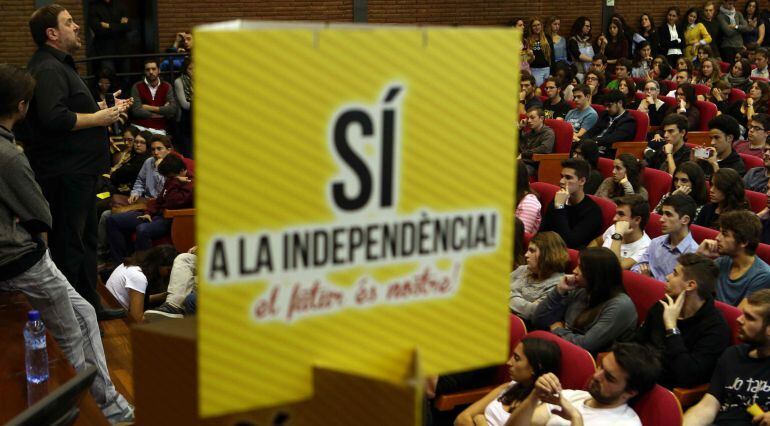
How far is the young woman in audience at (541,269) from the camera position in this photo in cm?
495

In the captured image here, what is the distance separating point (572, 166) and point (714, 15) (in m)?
11.2

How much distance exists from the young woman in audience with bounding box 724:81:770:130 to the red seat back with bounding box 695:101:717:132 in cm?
26

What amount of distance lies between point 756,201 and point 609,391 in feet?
9.90

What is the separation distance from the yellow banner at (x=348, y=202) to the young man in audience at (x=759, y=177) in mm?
5534

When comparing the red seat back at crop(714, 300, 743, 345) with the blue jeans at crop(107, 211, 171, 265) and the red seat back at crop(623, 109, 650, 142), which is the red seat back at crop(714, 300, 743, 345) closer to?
the blue jeans at crop(107, 211, 171, 265)

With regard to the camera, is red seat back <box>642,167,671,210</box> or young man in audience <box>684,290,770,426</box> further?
red seat back <box>642,167,671,210</box>

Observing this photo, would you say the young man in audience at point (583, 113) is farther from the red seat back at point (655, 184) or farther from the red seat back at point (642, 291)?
the red seat back at point (642, 291)

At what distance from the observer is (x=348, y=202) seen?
4.96 ft

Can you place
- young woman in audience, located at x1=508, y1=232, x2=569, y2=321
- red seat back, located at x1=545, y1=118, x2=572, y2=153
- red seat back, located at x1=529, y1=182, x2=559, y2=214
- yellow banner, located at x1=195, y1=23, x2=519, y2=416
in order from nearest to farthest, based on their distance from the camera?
yellow banner, located at x1=195, y1=23, x2=519, y2=416
young woman in audience, located at x1=508, y1=232, x2=569, y2=321
red seat back, located at x1=529, y1=182, x2=559, y2=214
red seat back, located at x1=545, y1=118, x2=572, y2=153

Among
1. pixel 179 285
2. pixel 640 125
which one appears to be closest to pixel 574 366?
pixel 179 285

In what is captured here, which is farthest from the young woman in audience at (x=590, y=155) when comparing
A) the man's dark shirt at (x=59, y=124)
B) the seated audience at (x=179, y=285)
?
the man's dark shirt at (x=59, y=124)

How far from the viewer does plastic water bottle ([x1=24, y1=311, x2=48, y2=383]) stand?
3.42 m

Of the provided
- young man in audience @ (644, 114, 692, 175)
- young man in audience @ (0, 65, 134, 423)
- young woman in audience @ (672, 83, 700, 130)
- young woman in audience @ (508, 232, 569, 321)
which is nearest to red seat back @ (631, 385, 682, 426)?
young woman in audience @ (508, 232, 569, 321)

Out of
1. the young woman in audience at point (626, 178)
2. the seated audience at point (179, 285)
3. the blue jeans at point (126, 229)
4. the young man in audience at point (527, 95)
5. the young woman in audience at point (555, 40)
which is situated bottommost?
the blue jeans at point (126, 229)
